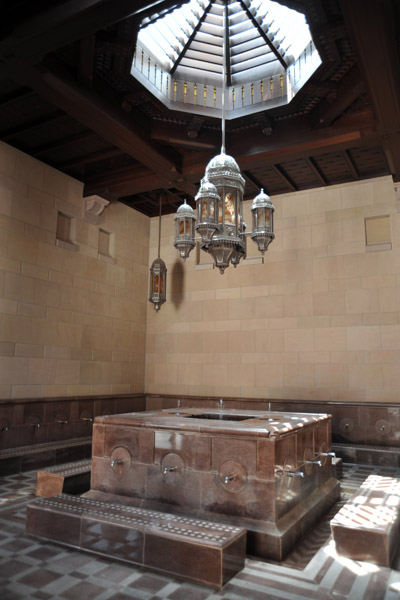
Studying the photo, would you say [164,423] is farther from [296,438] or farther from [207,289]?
[207,289]

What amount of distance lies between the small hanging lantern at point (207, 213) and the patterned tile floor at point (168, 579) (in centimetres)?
285

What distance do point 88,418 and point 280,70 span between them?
19.8 feet

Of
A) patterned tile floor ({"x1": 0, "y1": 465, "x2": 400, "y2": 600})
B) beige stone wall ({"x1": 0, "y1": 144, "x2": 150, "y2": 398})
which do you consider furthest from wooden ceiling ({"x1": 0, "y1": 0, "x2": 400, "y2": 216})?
patterned tile floor ({"x1": 0, "y1": 465, "x2": 400, "y2": 600})

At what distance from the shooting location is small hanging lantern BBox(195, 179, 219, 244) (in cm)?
448

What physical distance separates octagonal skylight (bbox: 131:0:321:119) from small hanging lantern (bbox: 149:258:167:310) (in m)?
3.43

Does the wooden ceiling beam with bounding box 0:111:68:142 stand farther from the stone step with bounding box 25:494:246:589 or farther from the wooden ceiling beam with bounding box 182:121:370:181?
the stone step with bounding box 25:494:246:589

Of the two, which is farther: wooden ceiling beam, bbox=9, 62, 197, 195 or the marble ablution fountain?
wooden ceiling beam, bbox=9, 62, 197, 195

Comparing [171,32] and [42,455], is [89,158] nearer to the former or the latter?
[171,32]

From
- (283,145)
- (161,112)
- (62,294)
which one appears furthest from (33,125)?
(283,145)

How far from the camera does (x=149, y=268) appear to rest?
379 inches

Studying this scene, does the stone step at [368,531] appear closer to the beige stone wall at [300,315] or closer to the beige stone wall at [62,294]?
the beige stone wall at [300,315]

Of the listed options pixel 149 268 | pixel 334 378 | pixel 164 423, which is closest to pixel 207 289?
pixel 149 268

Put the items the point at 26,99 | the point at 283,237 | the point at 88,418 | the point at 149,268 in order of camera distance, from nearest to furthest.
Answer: the point at 26,99 < the point at 88,418 < the point at 283,237 < the point at 149,268

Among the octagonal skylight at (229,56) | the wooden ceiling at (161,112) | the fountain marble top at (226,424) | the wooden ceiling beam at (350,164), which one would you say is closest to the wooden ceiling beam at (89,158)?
the wooden ceiling at (161,112)
